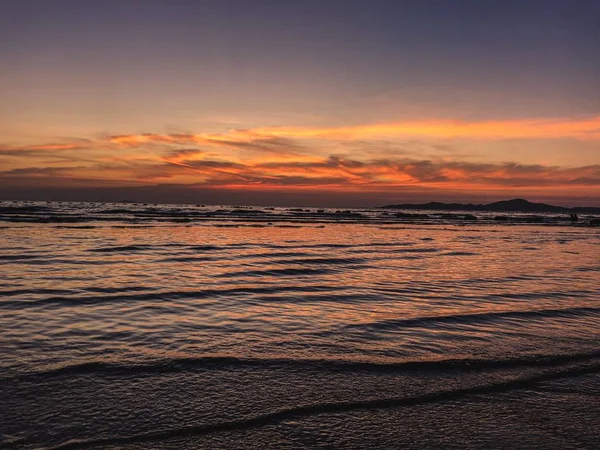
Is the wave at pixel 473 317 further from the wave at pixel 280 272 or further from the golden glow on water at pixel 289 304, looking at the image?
the wave at pixel 280 272

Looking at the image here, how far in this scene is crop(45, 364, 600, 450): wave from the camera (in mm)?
4207

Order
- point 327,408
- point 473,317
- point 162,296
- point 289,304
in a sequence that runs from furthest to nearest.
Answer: point 162,296 → point 289,304 → point 473,317 → point 327,408

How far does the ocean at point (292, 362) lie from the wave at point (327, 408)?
2 centimetres

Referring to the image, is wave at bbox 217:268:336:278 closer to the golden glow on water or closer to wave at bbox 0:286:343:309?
the golden glow on water

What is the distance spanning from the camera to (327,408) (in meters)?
5.00


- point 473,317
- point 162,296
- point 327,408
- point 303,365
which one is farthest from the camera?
point 162,296

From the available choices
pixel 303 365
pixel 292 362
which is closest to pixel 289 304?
pixel 292 362

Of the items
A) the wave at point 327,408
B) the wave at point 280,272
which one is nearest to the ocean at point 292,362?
the wave at point 327,408

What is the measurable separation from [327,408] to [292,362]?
61.7 inches

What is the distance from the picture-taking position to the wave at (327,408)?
13.8 feet

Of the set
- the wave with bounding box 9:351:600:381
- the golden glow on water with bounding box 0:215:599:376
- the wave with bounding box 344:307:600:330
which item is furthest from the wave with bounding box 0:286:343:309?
the wave with bounding box 9:351:600:381

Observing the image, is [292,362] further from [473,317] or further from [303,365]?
[473,317]

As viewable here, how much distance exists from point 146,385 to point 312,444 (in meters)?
2.35

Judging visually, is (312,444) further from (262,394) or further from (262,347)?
(262,347)
